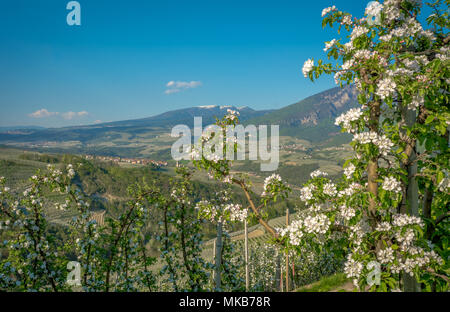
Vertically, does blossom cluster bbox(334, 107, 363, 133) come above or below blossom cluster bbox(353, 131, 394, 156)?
above

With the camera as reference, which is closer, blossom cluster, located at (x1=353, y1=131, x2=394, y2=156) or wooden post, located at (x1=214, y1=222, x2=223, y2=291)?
blossom cluster, located at (x1=353, y1=131, x2=394, y2=156)

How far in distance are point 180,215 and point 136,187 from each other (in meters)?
1.04

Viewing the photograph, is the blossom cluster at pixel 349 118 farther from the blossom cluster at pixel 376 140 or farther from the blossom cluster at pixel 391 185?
the blossom cluster at pixel 391 185

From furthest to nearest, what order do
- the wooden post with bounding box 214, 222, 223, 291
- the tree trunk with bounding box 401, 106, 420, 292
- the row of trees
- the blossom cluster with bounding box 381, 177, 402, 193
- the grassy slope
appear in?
1. the grassy slope
2. the wooden post with bounding box 214, 222, 223, 291
3. the tree trunk with bounding box 401, 106, 420, 292
4. the row of trees
5. the blossom cluster with bounding box 381, 177, 402, 193

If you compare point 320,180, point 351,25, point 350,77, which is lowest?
point 320,180

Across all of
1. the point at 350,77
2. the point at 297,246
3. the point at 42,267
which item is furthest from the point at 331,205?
the point at 42,267

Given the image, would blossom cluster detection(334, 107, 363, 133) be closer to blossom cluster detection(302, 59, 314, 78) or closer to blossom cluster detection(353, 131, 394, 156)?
blossom cluster detection(353, 131, 394, 156)

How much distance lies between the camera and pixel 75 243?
529 centimetres

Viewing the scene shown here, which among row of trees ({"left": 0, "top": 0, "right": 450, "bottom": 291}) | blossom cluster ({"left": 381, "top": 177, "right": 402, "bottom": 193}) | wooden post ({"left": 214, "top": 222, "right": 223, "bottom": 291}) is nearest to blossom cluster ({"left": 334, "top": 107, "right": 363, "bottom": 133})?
row of trees ({"left": 0, "top": 0, "right": 450, "bottom": 291})

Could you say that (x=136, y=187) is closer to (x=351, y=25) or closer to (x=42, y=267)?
(x=42, y=267)

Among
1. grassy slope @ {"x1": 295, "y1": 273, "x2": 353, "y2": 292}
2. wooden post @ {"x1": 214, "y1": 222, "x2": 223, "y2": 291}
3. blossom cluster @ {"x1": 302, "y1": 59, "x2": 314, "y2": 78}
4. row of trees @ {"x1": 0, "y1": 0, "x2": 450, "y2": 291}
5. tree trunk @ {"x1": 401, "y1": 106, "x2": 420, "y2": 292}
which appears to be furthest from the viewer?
grassy slope @ {"x1": 295, "y1": 273, "x2": 353, "y2": 292}

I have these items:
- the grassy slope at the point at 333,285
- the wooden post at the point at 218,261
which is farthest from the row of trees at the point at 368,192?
the grassy slope at the point at 333,285

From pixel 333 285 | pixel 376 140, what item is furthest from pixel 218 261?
pixel 376 140
